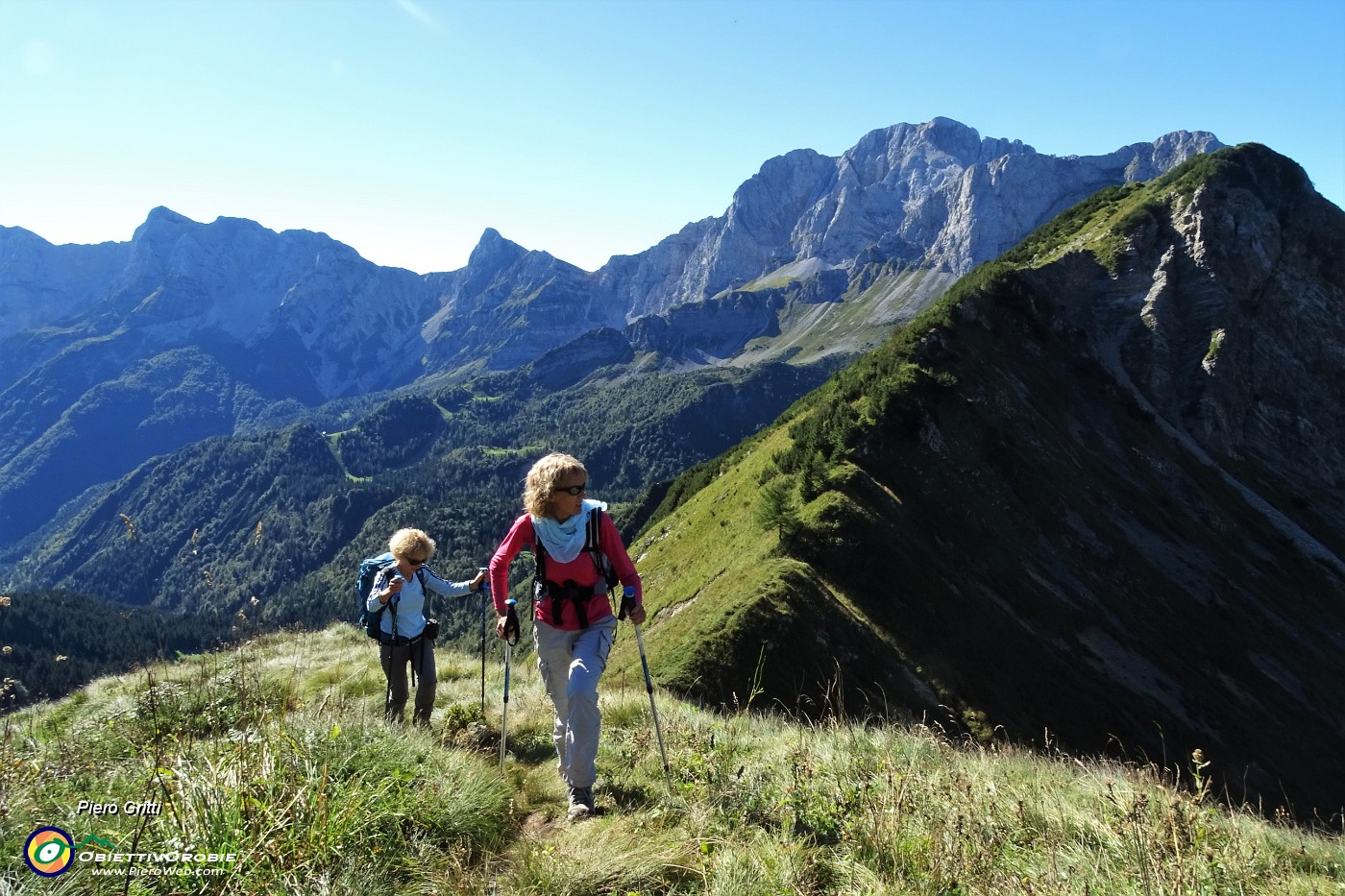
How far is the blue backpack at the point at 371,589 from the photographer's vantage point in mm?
8844

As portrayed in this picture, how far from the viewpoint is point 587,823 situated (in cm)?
515

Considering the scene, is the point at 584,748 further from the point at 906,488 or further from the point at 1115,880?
the point at 906,488

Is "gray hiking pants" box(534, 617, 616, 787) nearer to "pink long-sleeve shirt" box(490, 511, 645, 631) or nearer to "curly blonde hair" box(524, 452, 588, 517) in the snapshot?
"pink long-sleeve shirt" box(490, 511, 645, 631)

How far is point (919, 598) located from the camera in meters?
27.3

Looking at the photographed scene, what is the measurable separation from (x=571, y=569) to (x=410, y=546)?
3.55 m

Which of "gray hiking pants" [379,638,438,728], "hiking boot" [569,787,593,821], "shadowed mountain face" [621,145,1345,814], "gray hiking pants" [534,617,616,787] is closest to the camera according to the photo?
"hiking boot" [569,787,593,821]

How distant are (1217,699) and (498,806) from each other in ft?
131

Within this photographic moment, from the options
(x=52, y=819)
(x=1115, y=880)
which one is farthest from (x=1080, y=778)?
(x=52, y=819)

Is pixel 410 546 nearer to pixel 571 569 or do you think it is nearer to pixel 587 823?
pixel 571 569

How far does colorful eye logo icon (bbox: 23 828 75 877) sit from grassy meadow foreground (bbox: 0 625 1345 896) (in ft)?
0.16

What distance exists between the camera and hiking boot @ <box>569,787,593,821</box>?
215 inches

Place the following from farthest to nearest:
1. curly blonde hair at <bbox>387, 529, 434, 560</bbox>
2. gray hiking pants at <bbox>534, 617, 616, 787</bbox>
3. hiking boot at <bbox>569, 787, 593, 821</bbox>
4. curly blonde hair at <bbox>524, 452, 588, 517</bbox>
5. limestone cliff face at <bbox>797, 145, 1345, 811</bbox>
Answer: limestone cliff face at <bbox>797, 145, 1345, 811</bbox> < curly blonde hair at <bbox>387, 529, 434, 560</bbox> < curly blonde hair at <bbox>524, 452, 588, 517</bbox> < gray hiking pants at <bbox>534, 617, 616, 787</bbox> < hiking boot at <bbox>569, 787, 593, 821</bbox>

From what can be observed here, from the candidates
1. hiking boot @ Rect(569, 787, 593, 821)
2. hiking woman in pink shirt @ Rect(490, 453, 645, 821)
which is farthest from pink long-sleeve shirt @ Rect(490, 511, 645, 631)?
hiking boot @ Rect(569, 787, 593, 821)

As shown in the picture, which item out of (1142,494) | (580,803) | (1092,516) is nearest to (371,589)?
(580,803)
